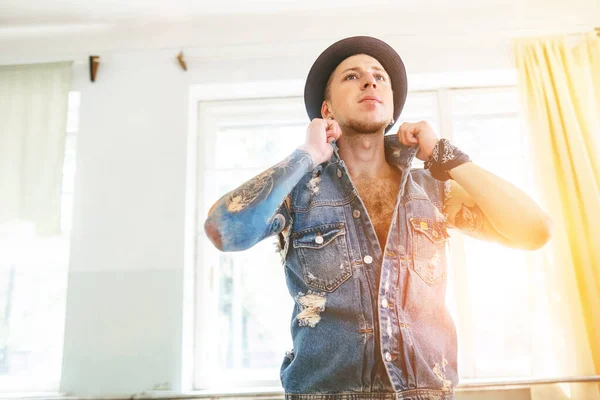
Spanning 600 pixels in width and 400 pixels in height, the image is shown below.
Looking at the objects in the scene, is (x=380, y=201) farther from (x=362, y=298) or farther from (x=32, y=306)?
(x=32, y=306)

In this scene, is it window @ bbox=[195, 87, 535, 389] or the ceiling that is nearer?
window @ bbox=[195, 87, 535, 389]

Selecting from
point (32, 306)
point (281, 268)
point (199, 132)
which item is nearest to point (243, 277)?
point (281, 268)

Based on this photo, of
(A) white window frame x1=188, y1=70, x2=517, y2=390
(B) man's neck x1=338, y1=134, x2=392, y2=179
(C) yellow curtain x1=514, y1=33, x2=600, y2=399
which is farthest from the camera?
(A) white window frame x1=188, y1=70, x2=517, y2=390

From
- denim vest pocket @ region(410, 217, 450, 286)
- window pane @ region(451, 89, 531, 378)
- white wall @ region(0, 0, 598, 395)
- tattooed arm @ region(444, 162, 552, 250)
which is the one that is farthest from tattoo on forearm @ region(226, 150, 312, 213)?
window pane @ region(451, 89, 531, 378)

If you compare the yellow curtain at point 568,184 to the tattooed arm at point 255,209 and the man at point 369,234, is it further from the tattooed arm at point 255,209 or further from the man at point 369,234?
the tattooed arm at point 255,209

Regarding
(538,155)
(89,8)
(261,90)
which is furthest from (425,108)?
(89,8)

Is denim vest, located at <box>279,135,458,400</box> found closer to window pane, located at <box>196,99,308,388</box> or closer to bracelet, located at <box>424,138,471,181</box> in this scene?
bracelet, located at <box>424,138,471,181</box>

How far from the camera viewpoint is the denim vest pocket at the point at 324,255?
115cm

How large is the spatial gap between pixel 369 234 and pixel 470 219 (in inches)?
14.2

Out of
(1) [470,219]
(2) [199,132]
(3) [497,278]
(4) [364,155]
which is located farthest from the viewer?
(2) [199,132]

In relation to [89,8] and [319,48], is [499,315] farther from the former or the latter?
[89,8]

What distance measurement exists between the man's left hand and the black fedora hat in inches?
7.8

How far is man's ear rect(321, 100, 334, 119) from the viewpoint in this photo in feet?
5.13

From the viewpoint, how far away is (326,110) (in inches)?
62.6
